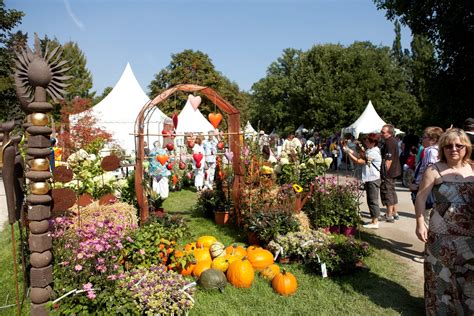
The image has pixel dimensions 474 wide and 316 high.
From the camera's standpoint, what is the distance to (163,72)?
3797 centimetres

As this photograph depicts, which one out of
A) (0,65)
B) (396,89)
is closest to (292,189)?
(0,65)

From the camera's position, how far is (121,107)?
16.2 metres

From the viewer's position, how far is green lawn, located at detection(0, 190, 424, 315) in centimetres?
378

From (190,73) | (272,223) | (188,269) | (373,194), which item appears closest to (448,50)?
(373,194)

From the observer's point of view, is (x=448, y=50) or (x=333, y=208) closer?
(x=333, y=208)

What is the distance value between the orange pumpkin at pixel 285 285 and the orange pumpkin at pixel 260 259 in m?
0.53

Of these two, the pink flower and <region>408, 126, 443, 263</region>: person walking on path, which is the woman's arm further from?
the pink flower

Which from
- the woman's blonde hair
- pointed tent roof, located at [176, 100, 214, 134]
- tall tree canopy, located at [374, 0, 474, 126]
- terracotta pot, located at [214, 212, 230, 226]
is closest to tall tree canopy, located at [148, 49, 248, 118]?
pointed tent roof, located at [176, 100, 214, 134]

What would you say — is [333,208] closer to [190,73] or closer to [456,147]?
[456,147]

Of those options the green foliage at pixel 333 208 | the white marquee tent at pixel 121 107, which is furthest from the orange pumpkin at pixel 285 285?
the white marquee tent at pixel 121 107

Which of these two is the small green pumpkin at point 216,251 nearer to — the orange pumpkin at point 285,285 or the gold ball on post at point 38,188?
the orange pumpkin at point 285,285

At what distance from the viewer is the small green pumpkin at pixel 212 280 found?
421 cm

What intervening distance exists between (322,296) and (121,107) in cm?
1423

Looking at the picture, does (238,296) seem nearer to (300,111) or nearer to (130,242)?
(130,242)
